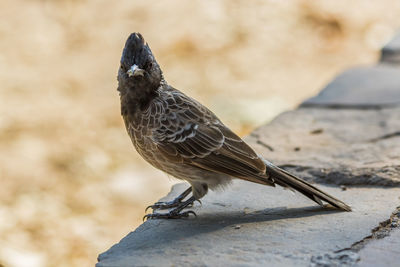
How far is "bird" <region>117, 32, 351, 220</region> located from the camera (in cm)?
391

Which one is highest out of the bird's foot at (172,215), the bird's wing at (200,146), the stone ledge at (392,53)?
the stone ledge at (392,53)

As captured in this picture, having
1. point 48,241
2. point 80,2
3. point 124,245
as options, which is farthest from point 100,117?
point 124,245

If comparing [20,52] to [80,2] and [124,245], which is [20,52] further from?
[124,245]

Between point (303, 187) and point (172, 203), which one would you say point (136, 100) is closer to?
point (172, 203)

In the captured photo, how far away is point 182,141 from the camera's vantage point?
393 cm

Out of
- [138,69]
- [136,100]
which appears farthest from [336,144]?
[138,69]

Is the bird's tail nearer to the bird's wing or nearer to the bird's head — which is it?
the bird's wing

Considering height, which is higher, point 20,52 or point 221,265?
point 20,52

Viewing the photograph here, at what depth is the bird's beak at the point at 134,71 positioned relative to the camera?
379cm

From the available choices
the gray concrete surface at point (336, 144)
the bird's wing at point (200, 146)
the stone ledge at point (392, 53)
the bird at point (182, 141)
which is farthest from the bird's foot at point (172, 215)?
the stone ledge at point (392, 53)

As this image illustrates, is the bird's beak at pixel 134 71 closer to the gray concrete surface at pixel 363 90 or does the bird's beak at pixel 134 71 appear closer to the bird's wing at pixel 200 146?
the bird's wing at pixel 200 146

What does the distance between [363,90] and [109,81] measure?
3985 mm

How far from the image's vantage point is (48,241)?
19.9 feet

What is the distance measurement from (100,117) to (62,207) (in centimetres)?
197
